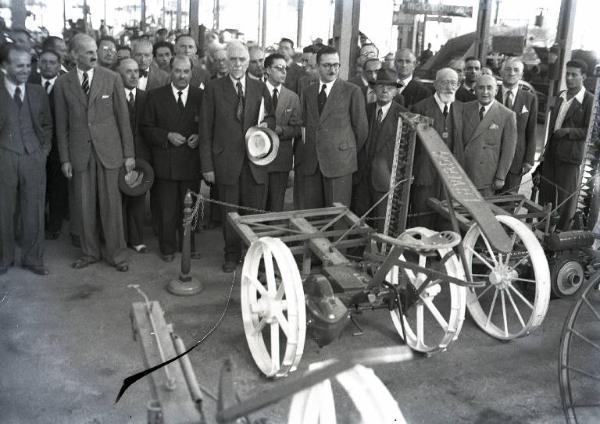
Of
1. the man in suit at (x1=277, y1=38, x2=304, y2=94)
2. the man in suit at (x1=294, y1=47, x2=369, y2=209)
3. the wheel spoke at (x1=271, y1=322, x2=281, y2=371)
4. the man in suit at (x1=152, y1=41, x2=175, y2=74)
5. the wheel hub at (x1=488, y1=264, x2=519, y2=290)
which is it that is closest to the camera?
the wheel spoke at (x1=271, y1=322, x2=281, y2=371)

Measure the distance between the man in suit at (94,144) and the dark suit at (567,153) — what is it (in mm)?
3845

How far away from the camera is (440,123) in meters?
5.38

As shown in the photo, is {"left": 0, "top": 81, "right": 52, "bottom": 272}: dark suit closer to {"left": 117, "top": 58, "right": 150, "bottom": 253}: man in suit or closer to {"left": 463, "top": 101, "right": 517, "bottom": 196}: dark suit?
{"left": 117, "top": 58, "right": 150, "bottom": 253}: man in suit

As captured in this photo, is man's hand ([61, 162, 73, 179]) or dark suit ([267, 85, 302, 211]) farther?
dark suit ([267, 85, 302, 211])

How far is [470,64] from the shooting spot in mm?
6828

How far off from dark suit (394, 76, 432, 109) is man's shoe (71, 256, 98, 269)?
10.8 feet

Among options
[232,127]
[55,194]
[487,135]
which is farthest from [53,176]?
[487,135]

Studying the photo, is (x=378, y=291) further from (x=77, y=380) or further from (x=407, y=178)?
(x=77, y=380)

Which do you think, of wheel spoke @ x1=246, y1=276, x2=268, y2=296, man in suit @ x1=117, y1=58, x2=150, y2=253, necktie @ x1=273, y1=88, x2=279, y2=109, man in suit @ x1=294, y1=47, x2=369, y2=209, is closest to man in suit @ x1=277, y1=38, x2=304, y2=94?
necktie @ x1=273, y1=88, x2=279, y2=109

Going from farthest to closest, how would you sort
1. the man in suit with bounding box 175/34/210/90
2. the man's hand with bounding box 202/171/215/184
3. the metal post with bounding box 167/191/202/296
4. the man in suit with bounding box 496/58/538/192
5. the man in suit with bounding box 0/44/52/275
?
the man in suit with bounding box 175/34/210/90 → the man in suit with bounding box 496/58/538/192 → the man's hand with bounding box 202/171/215/184 → the metal post with bounding box 167/191/202/296 → the man in suit with bounding box 0/44/52/275

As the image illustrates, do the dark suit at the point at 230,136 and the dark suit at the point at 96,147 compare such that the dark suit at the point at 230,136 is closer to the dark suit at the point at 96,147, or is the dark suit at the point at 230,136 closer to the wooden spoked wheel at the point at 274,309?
the dark suit at the point at 96,147

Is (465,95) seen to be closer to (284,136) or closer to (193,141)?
(284,136)

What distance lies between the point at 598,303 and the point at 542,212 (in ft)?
2.93

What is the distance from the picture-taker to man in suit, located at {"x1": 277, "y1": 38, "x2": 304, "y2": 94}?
879 centimetres
